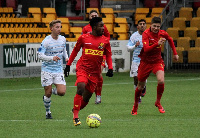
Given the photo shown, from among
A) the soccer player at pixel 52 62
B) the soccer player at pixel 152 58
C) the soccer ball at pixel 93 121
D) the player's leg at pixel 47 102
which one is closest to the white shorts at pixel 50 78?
the soccer player at pixel 52 62

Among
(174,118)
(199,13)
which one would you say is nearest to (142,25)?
(174,118)

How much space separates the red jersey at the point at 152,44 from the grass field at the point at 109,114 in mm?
1190

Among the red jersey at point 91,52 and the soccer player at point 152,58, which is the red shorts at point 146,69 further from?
the red jersey at point 91,52

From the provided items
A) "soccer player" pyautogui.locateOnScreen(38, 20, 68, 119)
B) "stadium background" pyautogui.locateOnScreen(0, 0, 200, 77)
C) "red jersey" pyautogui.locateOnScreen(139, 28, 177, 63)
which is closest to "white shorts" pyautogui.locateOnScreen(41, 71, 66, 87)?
"soccer player" pyautogui.locateOnScreen(38, 20, 68, 119)

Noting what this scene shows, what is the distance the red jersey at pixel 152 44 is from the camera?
42.4ft

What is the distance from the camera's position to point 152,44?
43.3 ft

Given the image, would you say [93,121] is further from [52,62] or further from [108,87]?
[108,87]

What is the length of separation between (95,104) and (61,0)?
1864cm

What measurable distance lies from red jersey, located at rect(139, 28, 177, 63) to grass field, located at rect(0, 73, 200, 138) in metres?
1.19

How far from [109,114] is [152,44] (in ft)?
5.74

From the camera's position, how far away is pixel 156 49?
13.3 meters

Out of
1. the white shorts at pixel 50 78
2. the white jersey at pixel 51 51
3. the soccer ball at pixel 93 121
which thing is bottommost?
the soccer ball at pixel 93 121

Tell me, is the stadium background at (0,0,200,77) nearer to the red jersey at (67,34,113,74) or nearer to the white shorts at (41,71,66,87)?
the white shorts at (41,71,66,87)

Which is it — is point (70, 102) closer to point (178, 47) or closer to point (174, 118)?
point (174, 118)
